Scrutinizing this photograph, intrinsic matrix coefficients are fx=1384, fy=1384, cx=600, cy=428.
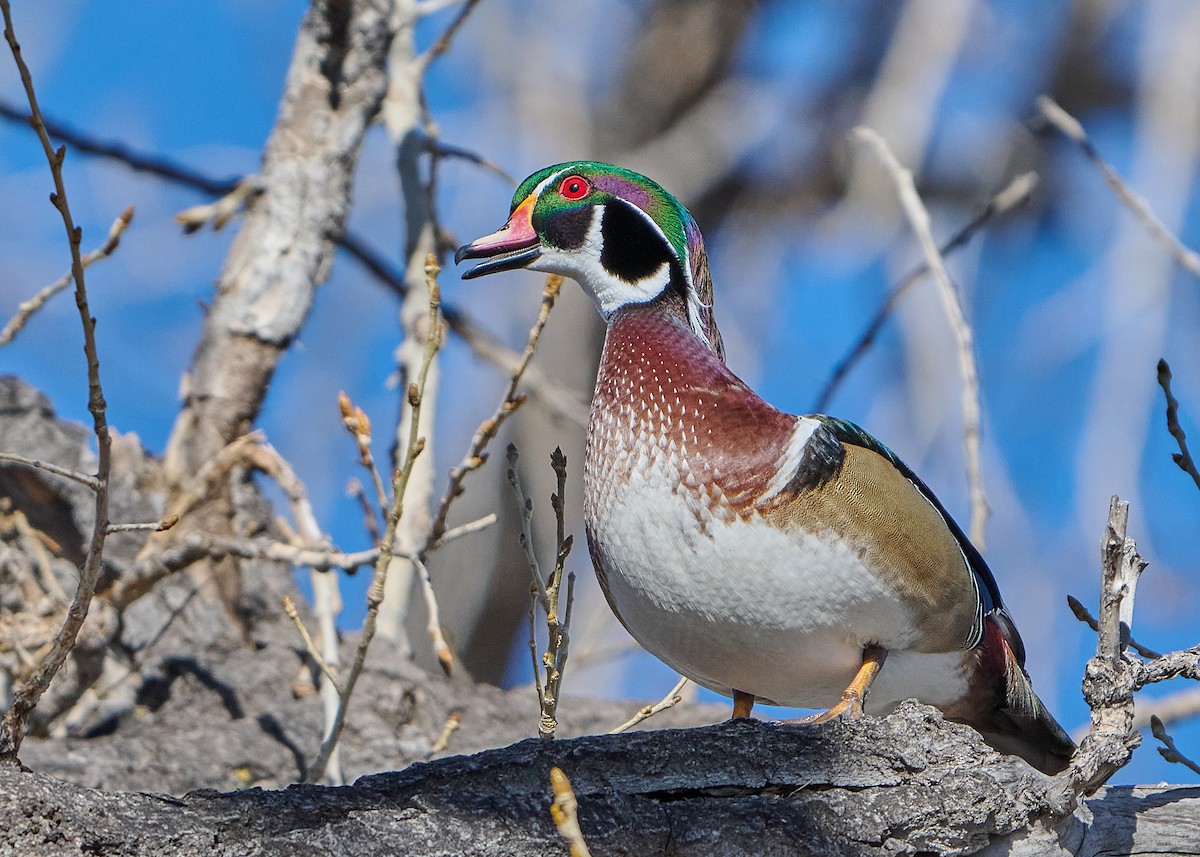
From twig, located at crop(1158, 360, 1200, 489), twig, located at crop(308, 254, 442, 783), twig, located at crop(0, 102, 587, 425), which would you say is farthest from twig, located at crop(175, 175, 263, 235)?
twig, located at crop(1158, 360, 1200, 489)

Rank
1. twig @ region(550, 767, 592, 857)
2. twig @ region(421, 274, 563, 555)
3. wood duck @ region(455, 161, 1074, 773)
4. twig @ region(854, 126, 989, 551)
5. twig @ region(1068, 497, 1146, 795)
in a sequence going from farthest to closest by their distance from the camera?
twig @ region(854, 126, 989, 551) < twig @ region(421, 274, 563, 555) < wood duck @ region(455, 161, 1074, 773) < twig @ region(1068, 497, 1146, 795) < twig @ region(550, 767, 592, 857)

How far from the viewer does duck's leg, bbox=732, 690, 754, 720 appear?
2.87m

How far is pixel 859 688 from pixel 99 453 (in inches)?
55.4

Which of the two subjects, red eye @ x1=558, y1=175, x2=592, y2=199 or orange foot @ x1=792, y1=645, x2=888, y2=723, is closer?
orange foot @ x1=792, y1=645, x2=888, y2=723

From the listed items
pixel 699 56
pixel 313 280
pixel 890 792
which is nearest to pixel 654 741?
pixel 890 792

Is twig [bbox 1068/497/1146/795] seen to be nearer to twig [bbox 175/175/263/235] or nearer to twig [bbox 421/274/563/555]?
twig [bbox 421/274/563/555]

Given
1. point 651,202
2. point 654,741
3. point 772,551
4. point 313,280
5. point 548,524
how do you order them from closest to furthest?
point 654,741 → point 772,551 → point 651,202 → point 313,280 → point 548,524

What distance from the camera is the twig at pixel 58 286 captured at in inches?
117

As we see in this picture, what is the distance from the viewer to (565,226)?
295 cm

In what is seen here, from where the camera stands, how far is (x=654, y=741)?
87.3 inches

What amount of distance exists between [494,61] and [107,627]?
5448mm

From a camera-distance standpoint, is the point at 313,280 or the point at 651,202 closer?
the point at 651,202

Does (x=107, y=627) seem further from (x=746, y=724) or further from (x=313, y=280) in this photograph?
(x=746, y=724)

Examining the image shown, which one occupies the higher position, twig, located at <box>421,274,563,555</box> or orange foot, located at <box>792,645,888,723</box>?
twig, located at <box>421,274,563,555</box>
